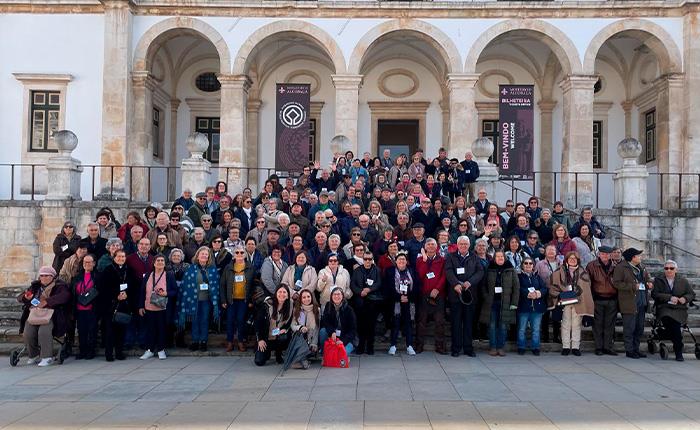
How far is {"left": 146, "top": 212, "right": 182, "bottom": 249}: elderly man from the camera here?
10086 millimetres

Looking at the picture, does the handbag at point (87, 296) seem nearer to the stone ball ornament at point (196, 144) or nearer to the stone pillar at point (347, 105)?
the stone ball ornament at point (196, 144)

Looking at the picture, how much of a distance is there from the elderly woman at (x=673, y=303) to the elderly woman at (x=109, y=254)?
25.8 ft

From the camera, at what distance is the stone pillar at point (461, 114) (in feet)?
59.8

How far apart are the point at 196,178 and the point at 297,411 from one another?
9702 mm

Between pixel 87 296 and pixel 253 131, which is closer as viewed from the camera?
pixel 87 296

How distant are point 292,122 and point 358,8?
3.76m

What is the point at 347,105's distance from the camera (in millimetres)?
18500

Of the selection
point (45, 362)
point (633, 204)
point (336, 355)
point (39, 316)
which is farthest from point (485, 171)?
point (45, 362)

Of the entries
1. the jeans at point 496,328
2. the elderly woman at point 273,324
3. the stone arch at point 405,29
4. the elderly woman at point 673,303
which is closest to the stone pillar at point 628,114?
the stone arch at point 405,29

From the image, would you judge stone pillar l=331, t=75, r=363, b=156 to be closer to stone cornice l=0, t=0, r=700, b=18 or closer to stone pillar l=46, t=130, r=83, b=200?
stone cornice l=0, t=0, r=700, b=18

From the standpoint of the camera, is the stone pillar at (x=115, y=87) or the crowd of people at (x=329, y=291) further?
the stone pillar at (x=115, y=87)

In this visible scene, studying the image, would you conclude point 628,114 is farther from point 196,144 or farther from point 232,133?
point 196,144

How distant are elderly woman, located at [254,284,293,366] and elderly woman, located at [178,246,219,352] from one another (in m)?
1.04

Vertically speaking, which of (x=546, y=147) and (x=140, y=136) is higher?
(x=546, y=147)
